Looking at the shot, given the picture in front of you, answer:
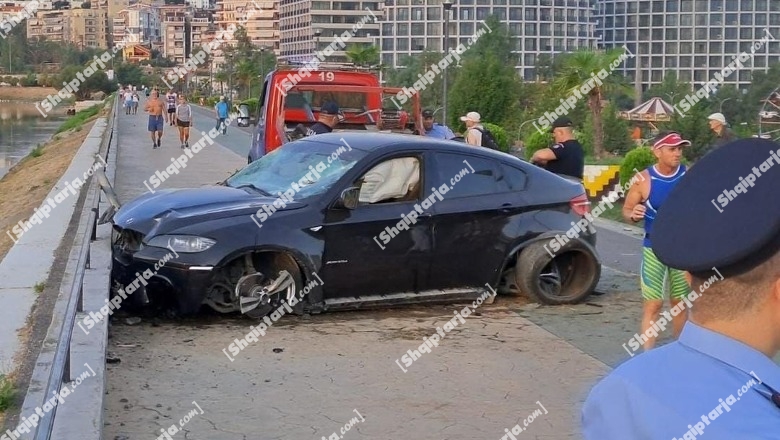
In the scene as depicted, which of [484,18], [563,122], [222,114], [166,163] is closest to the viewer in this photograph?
[563,122]

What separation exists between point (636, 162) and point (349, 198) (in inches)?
395

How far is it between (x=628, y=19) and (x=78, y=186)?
525 ft

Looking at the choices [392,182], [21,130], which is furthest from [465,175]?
[21,130]

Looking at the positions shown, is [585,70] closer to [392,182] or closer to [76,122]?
[392,182]

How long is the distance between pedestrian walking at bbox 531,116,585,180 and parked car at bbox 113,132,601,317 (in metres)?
0.69

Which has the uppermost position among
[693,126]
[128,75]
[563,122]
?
[128,75]

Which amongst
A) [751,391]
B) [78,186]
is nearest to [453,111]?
[78,186]

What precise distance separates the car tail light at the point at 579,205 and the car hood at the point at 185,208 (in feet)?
8.26

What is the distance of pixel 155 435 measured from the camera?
237 inches

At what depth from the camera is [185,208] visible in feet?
28.5

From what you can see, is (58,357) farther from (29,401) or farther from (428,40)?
(428,40)

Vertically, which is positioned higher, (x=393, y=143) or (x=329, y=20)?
(x=329, y=20)

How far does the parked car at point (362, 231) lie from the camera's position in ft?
27.7

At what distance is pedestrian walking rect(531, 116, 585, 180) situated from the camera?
10.5 meters
